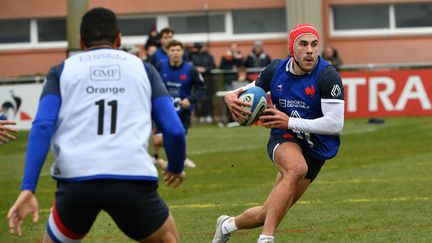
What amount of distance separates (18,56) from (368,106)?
13.1 m

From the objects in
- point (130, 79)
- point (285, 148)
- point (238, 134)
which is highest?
point (130, 79)

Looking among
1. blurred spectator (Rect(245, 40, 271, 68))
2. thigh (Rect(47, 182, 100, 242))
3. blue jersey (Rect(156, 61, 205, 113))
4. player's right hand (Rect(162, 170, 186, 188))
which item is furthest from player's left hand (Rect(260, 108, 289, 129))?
blurred spectator (Rect(245, 40, 271, 68))

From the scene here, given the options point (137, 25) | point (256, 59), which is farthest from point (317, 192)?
point (137, 25)

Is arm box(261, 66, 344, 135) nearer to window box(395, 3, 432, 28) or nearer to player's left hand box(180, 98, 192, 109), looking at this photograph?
player's left hand box(180, 98, 192, 109)

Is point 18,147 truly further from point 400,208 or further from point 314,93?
point 314,93

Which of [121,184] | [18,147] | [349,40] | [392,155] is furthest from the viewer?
[349,40]

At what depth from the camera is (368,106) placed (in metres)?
26.4

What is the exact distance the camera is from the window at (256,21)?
3506 centimetres

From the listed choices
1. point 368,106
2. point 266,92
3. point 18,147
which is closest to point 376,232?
point 266,92

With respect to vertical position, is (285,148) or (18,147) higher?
(285,148)

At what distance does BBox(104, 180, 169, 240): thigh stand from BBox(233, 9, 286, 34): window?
96.3 feet

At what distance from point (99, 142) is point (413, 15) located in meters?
29.6

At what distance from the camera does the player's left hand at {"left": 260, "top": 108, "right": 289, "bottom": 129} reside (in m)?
8.52

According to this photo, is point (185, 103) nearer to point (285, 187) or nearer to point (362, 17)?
point (285, 187)
